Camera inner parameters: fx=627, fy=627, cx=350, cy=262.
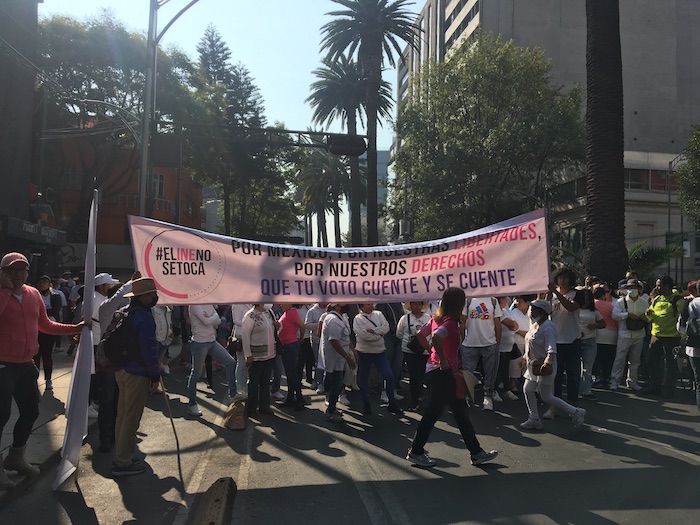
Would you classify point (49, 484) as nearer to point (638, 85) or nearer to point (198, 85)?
point (198, 85)

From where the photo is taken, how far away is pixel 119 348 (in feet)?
19.2

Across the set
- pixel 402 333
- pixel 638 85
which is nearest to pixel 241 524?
pixel 402 333

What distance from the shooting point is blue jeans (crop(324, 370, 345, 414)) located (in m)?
8.23

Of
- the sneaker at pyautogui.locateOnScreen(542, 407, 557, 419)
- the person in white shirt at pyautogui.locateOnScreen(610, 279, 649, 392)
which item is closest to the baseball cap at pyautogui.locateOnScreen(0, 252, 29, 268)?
the sneaker at pyautogui.locateOnScreen(542, 407, 557, 419)

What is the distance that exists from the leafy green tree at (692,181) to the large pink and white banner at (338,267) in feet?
93.6

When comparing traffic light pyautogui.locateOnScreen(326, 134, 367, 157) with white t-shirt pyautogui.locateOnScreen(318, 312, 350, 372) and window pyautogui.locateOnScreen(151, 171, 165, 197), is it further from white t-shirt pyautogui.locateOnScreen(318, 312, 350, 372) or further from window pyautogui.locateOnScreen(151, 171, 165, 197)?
window pyautogui.locateOnScreen(151, 171, 165, 197)

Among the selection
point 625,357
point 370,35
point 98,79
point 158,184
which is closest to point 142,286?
point 625,357

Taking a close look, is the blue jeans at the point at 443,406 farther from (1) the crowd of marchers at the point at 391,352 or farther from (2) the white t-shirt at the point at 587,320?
(2) the white t-shirt at the point at 587,320

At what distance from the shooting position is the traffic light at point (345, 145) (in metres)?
19.0

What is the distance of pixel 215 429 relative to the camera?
25.6 feet

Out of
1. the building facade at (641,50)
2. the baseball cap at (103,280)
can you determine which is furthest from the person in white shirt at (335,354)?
the building facade at (641,50)

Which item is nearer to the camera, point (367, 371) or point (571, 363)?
point (571, 363)

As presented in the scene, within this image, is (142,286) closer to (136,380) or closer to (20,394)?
(136,380)

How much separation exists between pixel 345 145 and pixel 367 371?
457 inches
